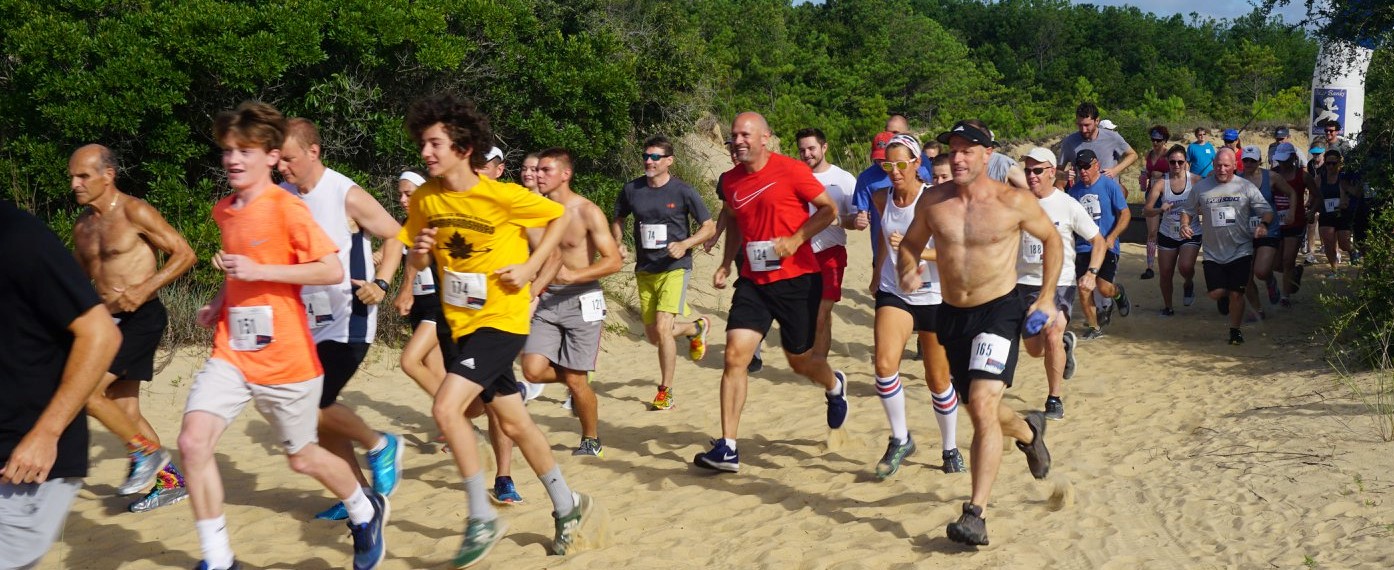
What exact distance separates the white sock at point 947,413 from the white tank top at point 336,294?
2.98m

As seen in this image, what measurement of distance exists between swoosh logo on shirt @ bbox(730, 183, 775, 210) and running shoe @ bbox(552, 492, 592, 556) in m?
2.27

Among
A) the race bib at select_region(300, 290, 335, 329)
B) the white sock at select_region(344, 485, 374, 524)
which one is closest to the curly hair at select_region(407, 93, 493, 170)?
the race bib at select_region(300, 290, 335, 329)

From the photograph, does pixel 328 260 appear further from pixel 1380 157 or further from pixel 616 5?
pixel 616 5

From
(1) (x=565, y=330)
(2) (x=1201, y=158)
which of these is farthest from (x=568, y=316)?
(2) (x=1201, y=158)

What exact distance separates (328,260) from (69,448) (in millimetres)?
1384

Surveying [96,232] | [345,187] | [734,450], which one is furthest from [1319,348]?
[96,232]

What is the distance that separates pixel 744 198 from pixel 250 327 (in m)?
3.19

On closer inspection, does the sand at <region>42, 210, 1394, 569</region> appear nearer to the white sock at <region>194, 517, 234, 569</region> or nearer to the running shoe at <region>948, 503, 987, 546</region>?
the running shoe at <region>948, 503, 987, 546</region>

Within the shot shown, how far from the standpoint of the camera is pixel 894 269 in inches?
270

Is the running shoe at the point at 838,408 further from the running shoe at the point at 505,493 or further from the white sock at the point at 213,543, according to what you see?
the white sock at the point at 213,543

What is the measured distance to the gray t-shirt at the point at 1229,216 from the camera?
10688 millimetres

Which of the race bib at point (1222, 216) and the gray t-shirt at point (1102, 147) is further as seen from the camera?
the gray t-shirt at point (1102, 147)

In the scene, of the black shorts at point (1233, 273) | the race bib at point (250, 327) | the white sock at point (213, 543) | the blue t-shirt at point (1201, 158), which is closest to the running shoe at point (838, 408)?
the race bib at point (250, 327)

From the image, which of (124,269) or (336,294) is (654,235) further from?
(124,269)
